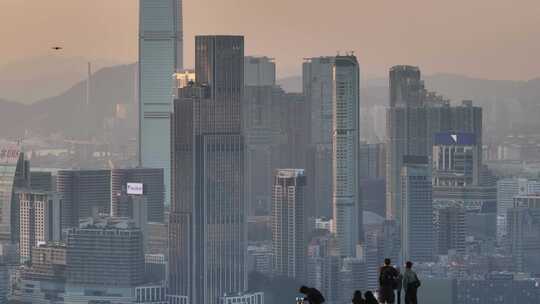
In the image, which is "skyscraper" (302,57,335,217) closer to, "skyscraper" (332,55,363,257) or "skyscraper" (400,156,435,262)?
"skyscraper" (332,55,363,257)

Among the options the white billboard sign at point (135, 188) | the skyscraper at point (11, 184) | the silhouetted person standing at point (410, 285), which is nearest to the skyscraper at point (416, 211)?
the white billboard sign at point (135, 188)

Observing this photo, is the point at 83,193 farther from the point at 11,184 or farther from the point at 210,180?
the point at 210,180

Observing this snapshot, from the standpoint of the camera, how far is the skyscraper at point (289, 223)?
69188mm

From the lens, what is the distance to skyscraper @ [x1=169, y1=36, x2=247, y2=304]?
69.8m

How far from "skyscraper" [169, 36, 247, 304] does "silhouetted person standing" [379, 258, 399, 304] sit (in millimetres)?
54714

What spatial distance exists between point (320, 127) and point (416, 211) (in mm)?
8552

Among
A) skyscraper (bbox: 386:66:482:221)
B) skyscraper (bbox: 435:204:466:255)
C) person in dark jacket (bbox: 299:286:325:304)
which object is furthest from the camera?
skyscraper (bbox: 386:66:482:221)

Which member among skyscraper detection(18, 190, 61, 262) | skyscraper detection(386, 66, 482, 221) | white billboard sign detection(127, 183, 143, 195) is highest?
skyscraper detection(386, 66, 482, 221)

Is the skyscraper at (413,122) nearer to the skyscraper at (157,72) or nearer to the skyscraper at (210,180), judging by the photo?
the skyscraper at (210,180)

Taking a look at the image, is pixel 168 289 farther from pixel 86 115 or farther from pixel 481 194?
pixel 481 194

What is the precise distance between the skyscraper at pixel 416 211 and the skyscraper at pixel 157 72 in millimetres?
11343

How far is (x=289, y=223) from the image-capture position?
242ft

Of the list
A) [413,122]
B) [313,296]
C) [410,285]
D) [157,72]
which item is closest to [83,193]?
[157,72]

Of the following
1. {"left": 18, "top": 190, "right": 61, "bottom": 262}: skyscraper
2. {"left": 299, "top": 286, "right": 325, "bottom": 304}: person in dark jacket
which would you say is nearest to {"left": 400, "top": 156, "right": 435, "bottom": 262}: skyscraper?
{"left": 18, "top": 190, "right": 61, "bottom": 262}: skyscraper
